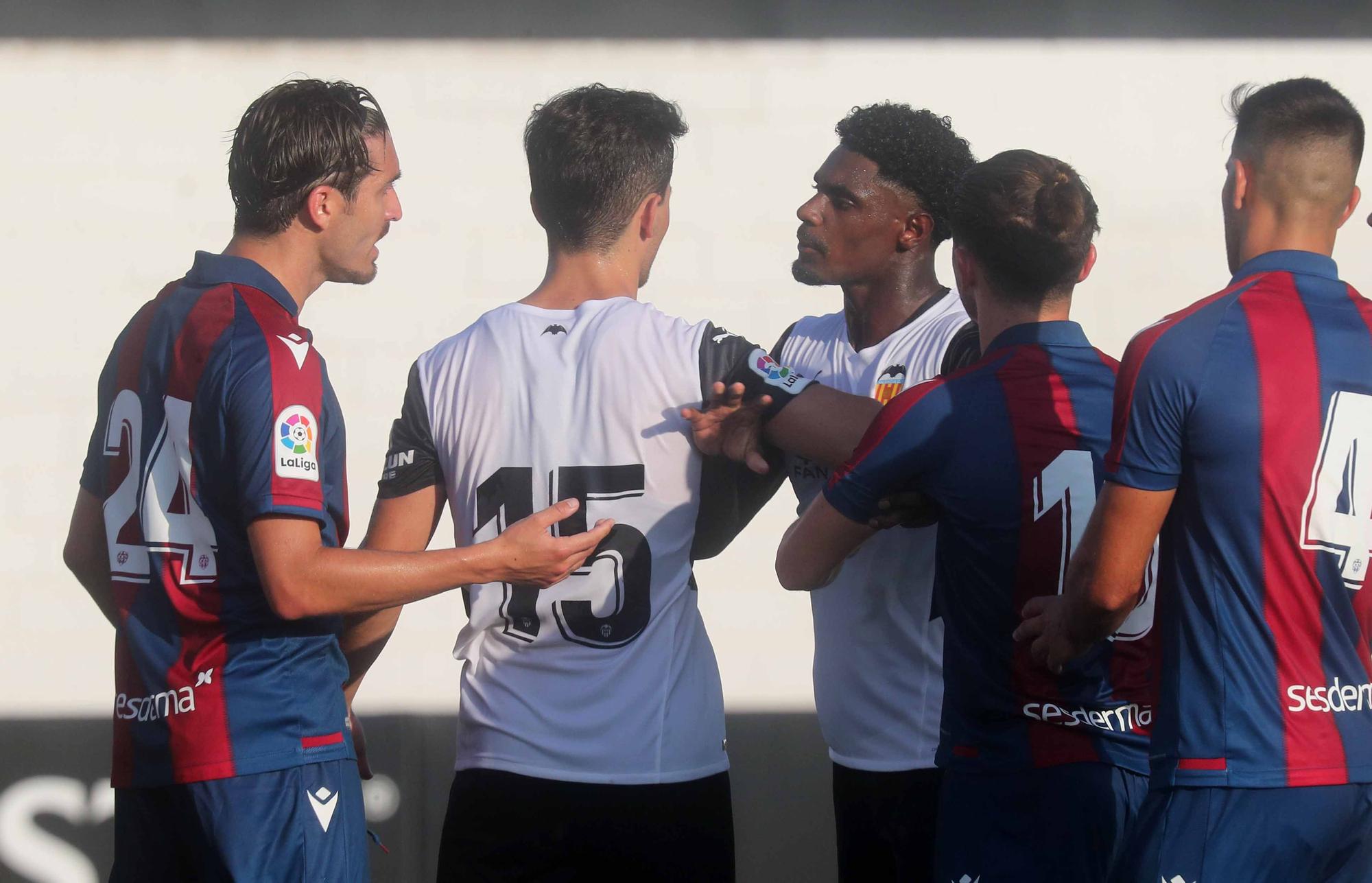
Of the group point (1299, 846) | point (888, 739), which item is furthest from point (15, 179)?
point (1299, 846)

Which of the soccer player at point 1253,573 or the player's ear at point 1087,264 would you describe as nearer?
the soccer player at point 1253,573

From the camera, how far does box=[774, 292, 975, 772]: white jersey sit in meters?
2.57

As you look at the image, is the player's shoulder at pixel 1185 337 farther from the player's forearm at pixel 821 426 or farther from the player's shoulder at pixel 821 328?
the player's shoulder at pixel 821 328

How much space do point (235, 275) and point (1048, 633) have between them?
141 cm

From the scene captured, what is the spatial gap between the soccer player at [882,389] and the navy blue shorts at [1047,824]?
0.42 meters

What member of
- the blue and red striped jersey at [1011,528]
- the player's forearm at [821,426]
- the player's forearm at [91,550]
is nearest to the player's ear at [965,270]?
the blue and red striped jersey at [1011,528]

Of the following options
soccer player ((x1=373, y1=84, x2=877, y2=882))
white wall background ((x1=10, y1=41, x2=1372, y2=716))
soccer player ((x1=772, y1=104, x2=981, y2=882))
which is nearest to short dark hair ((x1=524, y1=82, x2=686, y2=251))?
soccer player ((x1=373, y1=84, x2=877, y2=882))

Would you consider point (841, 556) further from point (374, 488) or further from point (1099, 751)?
point (374, 488)

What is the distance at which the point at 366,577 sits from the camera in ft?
6.54

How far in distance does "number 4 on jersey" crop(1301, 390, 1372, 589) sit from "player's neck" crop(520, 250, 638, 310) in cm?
115

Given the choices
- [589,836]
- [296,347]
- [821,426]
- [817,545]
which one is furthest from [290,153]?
[589,836]

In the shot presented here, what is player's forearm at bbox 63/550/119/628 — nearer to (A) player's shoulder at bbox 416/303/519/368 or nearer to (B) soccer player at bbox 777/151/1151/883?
(A) player's shoulder at bbox 416/303/519/368

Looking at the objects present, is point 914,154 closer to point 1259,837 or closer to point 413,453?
point 413,453

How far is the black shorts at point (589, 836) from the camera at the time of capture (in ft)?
6.77
